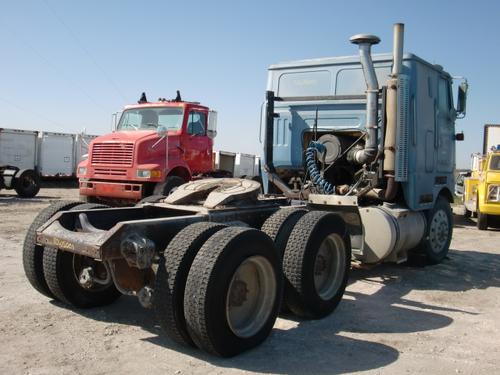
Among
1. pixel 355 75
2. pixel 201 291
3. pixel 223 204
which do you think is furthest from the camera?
pixel 355 75

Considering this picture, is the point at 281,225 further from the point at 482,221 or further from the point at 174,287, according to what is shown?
the point at 482,221

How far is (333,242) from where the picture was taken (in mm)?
5805

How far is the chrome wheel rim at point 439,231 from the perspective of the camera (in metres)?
8.43

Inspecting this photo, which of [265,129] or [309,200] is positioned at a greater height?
[265,129]

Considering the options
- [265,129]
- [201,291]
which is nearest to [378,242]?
[265,129]

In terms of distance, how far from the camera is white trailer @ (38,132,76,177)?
26469 millimetres

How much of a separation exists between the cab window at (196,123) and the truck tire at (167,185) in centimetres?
143

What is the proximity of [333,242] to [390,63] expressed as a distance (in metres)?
3.17

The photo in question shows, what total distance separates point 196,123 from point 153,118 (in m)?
0.97

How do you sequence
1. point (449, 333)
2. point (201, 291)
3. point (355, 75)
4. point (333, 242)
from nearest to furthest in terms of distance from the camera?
1. point (201, 291)
2. point (449, 333)
3. point (333, 242)
4. point (355, 75)

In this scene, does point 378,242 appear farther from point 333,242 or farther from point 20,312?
point 20,312

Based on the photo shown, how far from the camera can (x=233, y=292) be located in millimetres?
4363

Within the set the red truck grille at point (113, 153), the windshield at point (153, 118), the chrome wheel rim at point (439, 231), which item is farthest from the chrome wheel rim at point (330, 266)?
the windshield at point (153, 118)

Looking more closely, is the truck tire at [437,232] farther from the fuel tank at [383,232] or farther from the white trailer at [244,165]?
the white trailer at [244,165]
